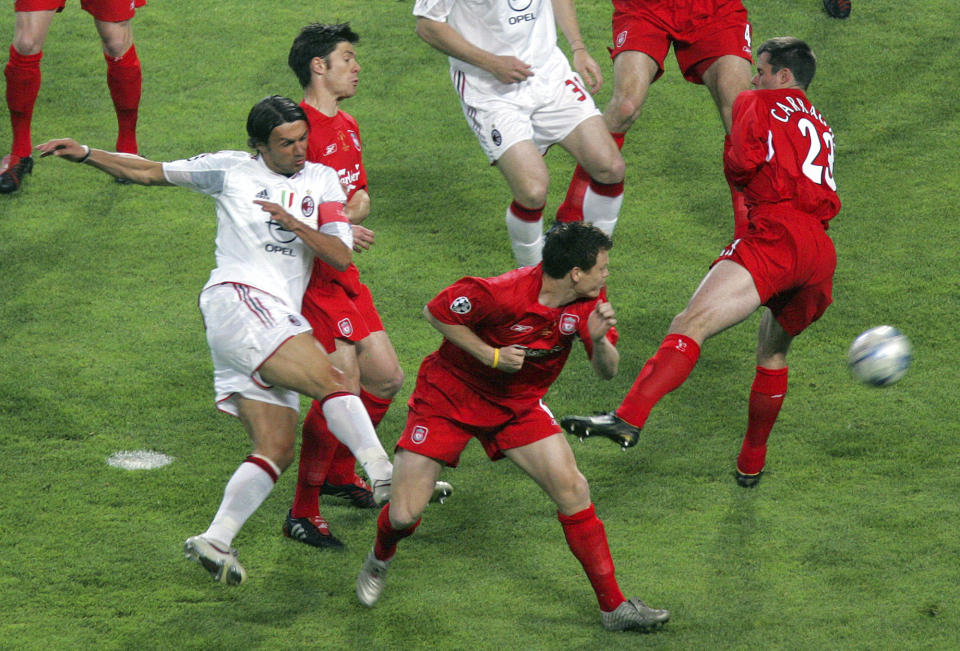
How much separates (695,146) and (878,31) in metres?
2.37

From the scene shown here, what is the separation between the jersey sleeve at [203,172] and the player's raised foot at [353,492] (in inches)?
57.4

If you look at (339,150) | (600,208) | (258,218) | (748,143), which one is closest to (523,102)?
(600,208)

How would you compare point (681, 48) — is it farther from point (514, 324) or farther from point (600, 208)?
point (514, 324)

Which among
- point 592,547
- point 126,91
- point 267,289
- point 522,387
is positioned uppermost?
point 267,289

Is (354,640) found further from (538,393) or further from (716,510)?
(716,510)

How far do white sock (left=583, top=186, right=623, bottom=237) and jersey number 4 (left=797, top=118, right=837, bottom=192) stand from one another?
1234 mm

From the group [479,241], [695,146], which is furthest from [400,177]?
[695,146]

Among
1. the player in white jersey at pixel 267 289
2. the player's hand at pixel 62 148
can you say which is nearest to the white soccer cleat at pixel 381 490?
the player in white jersey at pixel 267 289

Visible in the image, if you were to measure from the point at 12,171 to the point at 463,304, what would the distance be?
16.7 feet

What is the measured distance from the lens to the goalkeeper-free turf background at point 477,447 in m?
4.66

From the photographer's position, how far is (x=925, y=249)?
749cm

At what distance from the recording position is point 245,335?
4609mm

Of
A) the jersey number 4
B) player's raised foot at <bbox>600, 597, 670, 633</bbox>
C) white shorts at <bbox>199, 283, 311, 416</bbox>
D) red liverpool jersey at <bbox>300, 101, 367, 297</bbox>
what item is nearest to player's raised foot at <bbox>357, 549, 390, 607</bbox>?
white shorts at <bbox>199, 283, 311, 416</bbox>

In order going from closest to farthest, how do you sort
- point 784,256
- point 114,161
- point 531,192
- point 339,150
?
point 784,256 < point 114,161 < point 339,150 < point 531,192
